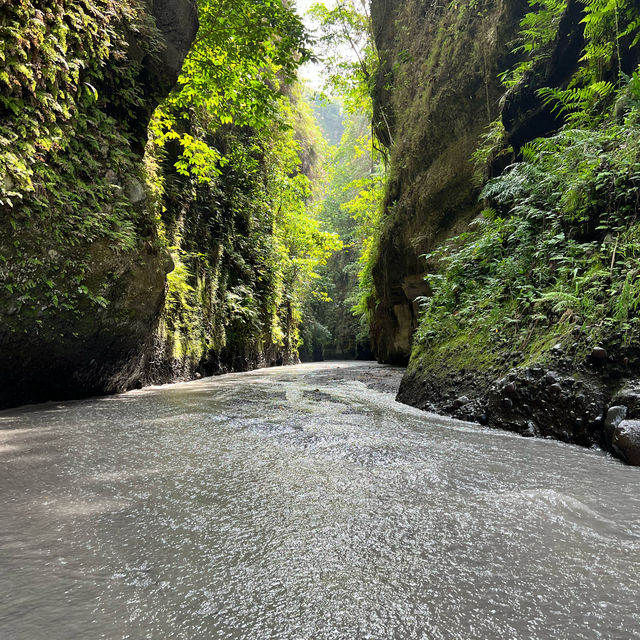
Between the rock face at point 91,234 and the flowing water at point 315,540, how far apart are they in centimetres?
165

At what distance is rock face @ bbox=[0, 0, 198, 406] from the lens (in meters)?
3.53

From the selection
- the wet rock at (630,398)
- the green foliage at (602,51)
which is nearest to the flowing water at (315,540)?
the wet rock at (630,398)

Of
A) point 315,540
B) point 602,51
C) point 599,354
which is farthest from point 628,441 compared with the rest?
point 602,51

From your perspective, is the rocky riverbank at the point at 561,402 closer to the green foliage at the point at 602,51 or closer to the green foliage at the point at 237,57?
the green foliage at the point at 602,51

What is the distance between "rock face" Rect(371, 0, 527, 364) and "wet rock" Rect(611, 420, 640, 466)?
588cm

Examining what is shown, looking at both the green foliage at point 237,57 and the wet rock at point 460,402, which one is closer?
the wet rock at point 460,402

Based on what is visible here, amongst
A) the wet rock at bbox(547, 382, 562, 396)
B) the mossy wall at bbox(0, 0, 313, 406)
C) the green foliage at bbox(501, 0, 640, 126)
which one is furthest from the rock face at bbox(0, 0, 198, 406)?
the green foliage at bbox(501, 0, 640, 126)

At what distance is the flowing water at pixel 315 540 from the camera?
0.91 meters

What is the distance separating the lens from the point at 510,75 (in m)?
6.55

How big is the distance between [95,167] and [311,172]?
19.3 meters

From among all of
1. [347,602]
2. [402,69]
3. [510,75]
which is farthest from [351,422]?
[402,69]

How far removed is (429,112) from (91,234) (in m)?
7.61

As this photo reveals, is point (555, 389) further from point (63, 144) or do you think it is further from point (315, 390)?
point (63, 144)

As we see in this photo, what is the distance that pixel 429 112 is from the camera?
817 centimetres
